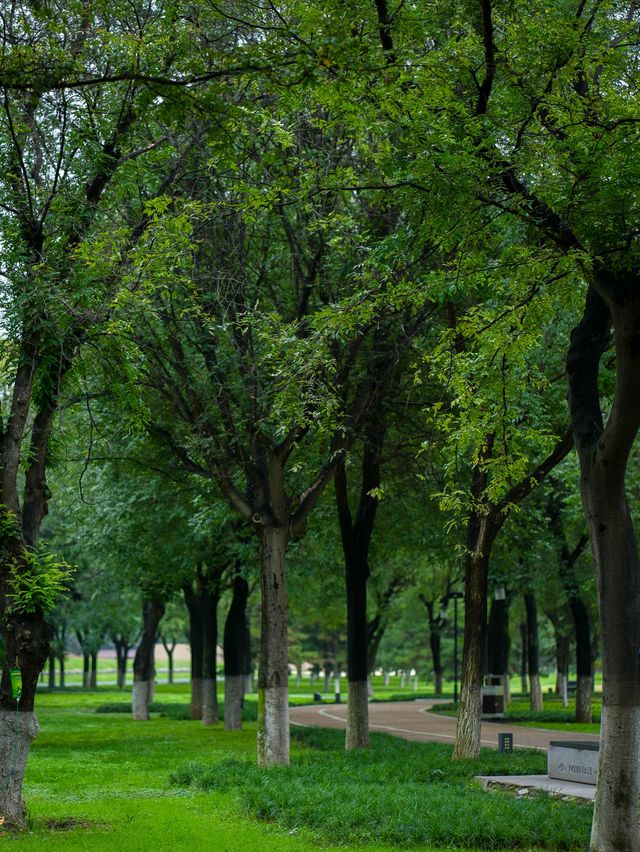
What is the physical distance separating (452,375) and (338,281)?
6.27 m

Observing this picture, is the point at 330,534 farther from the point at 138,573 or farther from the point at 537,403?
the point at 537,403

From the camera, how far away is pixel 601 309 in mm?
10883

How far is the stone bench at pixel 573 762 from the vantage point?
13883 millimetres

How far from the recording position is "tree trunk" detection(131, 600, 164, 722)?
112 feet

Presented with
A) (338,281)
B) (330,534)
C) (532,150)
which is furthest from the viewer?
(330,534)

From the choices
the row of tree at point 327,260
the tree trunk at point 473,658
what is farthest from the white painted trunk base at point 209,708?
the tree trunk at point 473,658

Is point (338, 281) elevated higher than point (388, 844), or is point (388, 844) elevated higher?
point (338, 281)

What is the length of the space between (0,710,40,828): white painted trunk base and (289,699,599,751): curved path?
12076 millimetres

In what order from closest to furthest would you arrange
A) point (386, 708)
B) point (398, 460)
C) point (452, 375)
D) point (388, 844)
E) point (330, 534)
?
point (388, 844) → point (452, 375) → point (398, 460) → point (330, 534) → point (386, 708)

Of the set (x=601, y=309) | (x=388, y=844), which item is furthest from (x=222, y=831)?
(x=601, y=309)

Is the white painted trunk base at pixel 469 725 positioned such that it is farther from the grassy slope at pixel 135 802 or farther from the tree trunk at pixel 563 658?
the tree trunk at pixel 563 658

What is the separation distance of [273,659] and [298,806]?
5.28 m

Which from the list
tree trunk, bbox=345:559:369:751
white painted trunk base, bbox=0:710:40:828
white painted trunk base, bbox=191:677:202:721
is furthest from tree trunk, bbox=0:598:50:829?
white painted trunk base, bbox=191:677:202:721

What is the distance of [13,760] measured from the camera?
37.5ft
